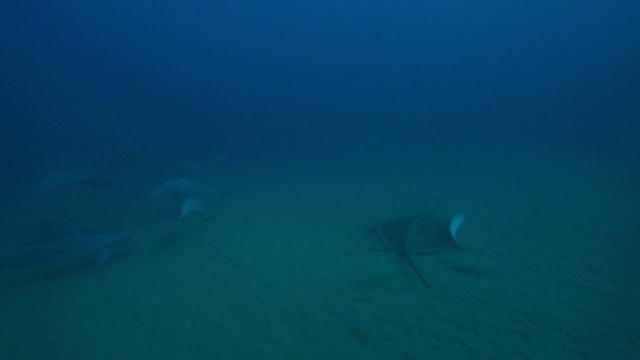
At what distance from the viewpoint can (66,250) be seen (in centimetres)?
559

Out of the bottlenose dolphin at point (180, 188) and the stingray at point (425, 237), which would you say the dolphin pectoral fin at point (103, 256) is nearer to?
the bottlenose dolphin at point (180, 188)

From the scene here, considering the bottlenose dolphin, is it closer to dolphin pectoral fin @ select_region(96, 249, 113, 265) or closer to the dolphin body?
the dolphin body

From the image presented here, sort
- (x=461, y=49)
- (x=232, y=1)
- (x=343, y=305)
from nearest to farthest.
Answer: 1. (x=343, y=305)
2. (x=232, y=1)
3. (x=461, y=49)

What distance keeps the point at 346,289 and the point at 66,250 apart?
15.9ft

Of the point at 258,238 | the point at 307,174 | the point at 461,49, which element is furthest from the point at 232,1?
the point at 258,238

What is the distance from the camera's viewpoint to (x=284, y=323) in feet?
12.8

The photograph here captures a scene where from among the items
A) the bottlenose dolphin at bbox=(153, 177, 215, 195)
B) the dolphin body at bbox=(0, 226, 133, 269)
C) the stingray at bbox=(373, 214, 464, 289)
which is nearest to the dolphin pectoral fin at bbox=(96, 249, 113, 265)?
the dolphin body at bbox=(0, 226, 133, 269)

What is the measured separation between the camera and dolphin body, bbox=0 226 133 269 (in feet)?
17.3

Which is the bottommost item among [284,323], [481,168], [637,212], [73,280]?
[284,323]

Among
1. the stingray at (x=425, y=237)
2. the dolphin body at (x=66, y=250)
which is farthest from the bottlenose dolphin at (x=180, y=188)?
the stingray at (x=425, y=237)

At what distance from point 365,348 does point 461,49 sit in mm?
143558

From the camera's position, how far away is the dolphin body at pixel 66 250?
5273 millimetres

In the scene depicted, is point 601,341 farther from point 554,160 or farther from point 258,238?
point 554,160

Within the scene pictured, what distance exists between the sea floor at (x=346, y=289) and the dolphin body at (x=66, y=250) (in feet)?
0.95
